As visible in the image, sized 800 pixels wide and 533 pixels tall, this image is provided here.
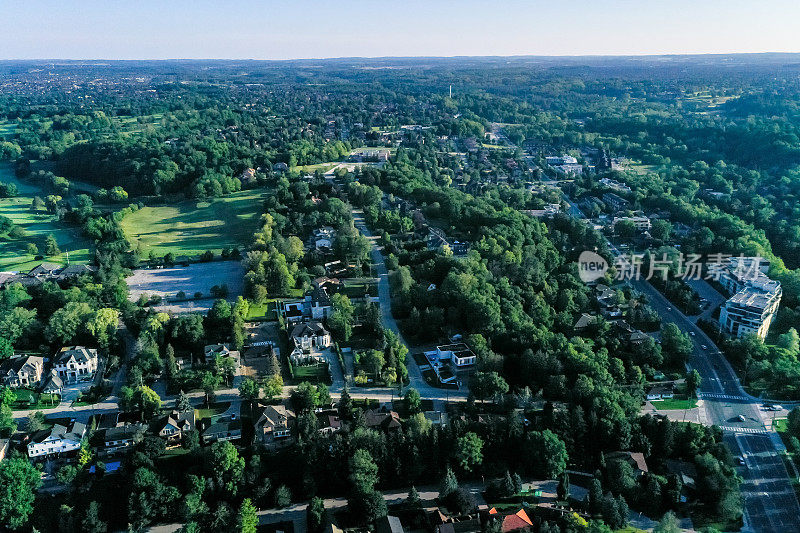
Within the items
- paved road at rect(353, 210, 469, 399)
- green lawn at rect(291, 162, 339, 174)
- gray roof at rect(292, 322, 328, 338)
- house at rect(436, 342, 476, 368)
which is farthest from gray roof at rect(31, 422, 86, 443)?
green lawn at rect(291, 162, 339, 174)

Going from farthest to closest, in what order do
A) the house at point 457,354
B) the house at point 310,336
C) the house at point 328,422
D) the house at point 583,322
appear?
the house at point 583,322
the house at point 310,336
the house at point 457,354
the house at point 328,422

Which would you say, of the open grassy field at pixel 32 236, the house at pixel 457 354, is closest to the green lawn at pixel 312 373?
the house at pixel 457 354

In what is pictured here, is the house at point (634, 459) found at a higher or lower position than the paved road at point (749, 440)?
higher

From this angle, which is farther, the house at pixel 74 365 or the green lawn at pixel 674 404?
the house at pixel 74 365

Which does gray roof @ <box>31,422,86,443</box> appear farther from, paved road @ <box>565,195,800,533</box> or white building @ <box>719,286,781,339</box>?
white building @ <box>719,286,781,339</box>

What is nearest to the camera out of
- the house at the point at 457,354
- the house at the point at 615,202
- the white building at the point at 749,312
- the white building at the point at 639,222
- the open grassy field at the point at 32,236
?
the house at the point at 457,354

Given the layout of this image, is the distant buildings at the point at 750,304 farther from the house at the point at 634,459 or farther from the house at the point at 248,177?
the house at the point at 248,177

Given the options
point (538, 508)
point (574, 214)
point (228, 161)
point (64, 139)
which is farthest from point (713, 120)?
point (64, 139)

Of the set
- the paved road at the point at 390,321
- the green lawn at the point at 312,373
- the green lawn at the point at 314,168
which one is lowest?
the paved road at the point at 390,321

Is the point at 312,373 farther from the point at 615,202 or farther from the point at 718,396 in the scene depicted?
the point at 615,202
